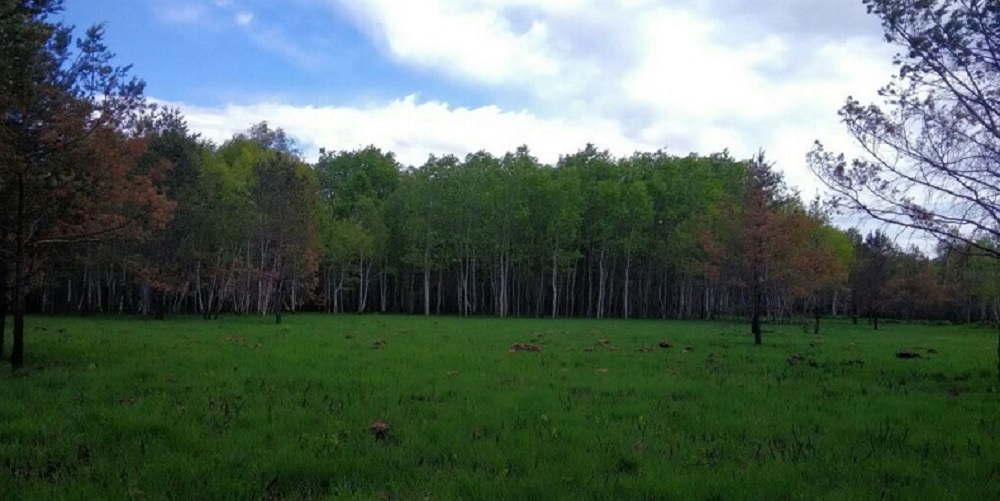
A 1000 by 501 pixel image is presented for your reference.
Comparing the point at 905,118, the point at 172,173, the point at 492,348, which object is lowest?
the point at 492,348

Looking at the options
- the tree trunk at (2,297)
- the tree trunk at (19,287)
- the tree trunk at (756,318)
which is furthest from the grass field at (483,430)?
the tree trunk at (756,318)

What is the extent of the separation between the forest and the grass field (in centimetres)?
459

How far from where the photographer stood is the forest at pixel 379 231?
16.2m

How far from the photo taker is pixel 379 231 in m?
76.4

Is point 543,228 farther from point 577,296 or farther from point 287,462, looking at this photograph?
point 287,462

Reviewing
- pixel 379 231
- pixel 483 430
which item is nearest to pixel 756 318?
pixel 483 430

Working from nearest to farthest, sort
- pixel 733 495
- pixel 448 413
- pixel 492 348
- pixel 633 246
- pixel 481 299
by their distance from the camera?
pixel 733 495
pixel 448 413
pixel 492 348
pixel 633 246
pixel 481 299

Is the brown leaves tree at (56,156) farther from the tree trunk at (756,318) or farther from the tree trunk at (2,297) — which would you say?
the tree trunk at (756,318)

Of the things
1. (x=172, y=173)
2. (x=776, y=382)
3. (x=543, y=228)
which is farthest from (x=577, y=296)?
(x=776, y=382)

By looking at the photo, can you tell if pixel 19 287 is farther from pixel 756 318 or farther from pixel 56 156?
pixel 756 318

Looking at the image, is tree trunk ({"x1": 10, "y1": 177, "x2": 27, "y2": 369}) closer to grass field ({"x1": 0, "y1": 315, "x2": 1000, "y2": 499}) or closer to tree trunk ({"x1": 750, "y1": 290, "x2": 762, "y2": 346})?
grass field ({"x1": 0, "y1": 315, "x2": 1000, "y2": 499})

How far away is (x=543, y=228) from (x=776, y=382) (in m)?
61.4

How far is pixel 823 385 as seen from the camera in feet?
49.6

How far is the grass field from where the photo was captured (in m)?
7.16
